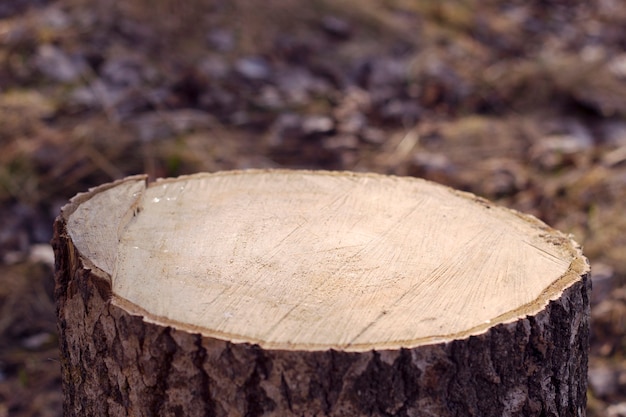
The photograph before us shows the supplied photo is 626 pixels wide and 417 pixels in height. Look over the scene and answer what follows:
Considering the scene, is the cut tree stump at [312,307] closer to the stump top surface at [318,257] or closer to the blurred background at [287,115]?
the stump top surface at [318,257]

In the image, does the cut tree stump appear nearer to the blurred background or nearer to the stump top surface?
the stump top surface

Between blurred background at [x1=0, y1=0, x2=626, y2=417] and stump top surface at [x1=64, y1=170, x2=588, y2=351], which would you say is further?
blurred background at [x1=0, y1=0, x2=626, y2=417]

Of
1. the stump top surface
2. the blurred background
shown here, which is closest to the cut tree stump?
the stump top surface

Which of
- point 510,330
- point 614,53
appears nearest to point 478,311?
point 510,330

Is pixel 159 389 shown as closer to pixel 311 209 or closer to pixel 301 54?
pixel 311 209

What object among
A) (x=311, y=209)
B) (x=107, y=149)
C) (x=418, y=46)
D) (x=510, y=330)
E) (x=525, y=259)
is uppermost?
(x=418, y=46)

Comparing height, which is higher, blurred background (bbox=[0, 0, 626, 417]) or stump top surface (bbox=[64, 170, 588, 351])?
blurred background (bbox=[0, 0, 626, 417])
